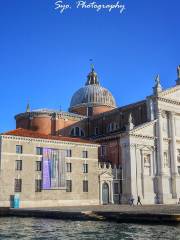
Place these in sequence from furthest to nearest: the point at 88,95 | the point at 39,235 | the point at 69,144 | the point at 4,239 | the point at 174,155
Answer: the point at 88,95, the point at 174,155, the point at 69,144, the point at 39,235, the point at 4,239

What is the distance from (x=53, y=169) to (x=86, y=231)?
17.8m

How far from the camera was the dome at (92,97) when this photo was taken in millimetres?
60900

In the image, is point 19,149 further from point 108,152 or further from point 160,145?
point 160,145

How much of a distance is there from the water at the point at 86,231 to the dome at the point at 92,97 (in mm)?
37812

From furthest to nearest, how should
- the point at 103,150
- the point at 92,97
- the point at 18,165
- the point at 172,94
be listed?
1. the point at 92,97
2. the point at 172,94
3. the point at 103,150
4. the point at 18,165

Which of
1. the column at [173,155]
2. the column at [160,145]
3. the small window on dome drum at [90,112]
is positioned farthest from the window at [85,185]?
the small window on dome drum at [90,112]

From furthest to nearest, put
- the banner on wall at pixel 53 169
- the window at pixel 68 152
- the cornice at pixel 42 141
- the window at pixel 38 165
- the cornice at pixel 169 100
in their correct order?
the cornice at pixel 169 100, the window at pixel 68 152, the banner on wall at pixel 53 169, the window at pixel 38 165, the cornice at pixel 42 141

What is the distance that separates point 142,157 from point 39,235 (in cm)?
2691

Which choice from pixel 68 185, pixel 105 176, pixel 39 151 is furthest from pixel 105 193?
pixel 39 151

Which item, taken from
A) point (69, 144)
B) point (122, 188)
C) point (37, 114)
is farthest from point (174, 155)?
point (37, 114)

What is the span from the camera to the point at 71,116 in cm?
5375

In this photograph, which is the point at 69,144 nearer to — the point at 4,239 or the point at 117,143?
the point at 117,143

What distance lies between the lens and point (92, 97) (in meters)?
61.2

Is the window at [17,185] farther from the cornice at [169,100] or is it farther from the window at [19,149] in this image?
the cornice at [169,100]
